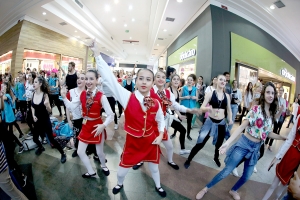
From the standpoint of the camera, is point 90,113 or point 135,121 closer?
point 135,121

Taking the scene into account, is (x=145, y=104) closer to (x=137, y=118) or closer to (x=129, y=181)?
(x=137, y=118)

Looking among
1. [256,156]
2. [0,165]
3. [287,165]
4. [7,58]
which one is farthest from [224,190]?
[7,58]

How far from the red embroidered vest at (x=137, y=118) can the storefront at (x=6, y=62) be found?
9.94 meters

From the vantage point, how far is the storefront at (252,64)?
5672 mm

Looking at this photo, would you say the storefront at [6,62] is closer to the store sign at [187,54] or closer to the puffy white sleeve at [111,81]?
the store sign at [187,54]

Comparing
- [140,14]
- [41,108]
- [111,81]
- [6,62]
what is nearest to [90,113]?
[111,81]

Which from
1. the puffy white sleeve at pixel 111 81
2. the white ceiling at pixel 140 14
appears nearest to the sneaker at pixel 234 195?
the puffy white sleeve at pixel 111 81

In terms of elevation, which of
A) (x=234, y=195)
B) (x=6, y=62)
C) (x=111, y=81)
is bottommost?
(x=234, y=195)

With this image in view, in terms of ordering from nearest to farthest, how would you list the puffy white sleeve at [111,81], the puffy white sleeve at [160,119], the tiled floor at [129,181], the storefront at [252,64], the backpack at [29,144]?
the puffy white sleeve at [111,81] → the puffy white sleeve at [160,119] → the tiled floor at [129,181] → the backpack at [29,144] → the storefront at [252,64]

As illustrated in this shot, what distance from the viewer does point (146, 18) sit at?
9.32m

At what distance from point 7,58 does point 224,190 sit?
11464 millimetres

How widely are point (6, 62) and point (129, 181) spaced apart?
10.6m

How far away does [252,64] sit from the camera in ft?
21.1

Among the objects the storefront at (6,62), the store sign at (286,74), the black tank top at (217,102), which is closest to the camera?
the black tank top at (217,102)
